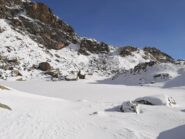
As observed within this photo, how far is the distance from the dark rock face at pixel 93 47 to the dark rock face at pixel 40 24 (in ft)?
13.3

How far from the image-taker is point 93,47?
4242 inches

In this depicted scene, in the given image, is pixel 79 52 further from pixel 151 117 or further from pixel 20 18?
pixel 151 117

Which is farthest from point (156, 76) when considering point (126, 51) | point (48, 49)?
point (126, 51)

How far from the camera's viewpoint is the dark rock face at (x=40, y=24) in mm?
96744

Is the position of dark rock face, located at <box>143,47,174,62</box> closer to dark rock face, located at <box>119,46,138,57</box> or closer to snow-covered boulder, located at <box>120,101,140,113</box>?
dark rock face, located at <box>119,46,138,57</box>

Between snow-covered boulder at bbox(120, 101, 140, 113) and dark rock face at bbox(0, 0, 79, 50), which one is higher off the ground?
dark rock face at bbox(0, 0, 79, 50)

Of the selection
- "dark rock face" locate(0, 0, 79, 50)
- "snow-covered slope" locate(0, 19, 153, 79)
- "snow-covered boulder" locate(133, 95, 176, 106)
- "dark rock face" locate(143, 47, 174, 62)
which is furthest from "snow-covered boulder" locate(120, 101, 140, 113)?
"dark rock face" locate(143, 47, 174, 62)

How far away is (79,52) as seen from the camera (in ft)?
334

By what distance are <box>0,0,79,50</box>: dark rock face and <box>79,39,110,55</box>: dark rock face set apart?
4039mm

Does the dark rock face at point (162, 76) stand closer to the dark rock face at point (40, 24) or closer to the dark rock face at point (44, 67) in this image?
the dark rock face at point (44, 67)

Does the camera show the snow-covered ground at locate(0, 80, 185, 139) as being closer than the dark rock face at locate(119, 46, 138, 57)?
Yes

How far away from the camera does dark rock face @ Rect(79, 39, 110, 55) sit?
346 feet

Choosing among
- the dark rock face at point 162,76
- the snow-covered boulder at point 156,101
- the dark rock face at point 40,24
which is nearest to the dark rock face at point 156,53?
the dark rock face at point 40,24

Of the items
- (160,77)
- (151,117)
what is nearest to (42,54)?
(160,77)
